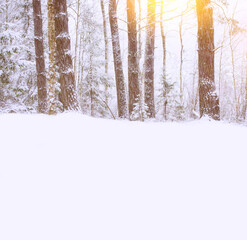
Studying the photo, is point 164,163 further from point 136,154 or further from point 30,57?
point 30,57

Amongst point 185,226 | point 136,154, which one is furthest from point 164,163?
point 185,226

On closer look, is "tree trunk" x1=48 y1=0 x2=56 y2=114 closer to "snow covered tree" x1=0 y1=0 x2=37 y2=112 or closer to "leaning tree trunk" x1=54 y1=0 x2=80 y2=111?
"leaning tree trunk" x1=54 y1=0 x2=80 y2=111

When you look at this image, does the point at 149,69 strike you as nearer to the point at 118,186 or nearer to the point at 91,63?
the point at 91,63

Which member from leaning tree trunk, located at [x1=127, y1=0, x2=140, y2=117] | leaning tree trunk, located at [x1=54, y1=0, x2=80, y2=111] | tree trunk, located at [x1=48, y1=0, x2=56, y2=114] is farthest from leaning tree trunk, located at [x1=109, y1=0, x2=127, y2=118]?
tree trunk, located at [x1=48, y1=0, x2=56, y2=114]

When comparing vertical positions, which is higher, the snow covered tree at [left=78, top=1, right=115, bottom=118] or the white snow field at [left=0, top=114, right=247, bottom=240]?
the snow covered tree at [left=78, top=1, right=115, bottom=118]

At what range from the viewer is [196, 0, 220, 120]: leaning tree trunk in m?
5.45

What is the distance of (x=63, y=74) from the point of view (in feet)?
19.1

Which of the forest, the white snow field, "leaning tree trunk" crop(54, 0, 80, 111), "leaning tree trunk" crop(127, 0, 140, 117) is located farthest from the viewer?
"leaning tree trunk" crop(127, 0, 140, 117)

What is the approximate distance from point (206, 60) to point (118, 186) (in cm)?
458

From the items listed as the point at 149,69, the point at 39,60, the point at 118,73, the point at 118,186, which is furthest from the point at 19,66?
the point at 118,186

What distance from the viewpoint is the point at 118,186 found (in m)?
2.16

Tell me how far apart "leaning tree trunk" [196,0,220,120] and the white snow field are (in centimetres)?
187

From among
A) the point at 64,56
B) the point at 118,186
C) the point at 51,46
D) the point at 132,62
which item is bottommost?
the point at 118,186

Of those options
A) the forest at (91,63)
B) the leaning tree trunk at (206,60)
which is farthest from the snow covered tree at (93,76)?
the leaning tree trunk at (206,60)
